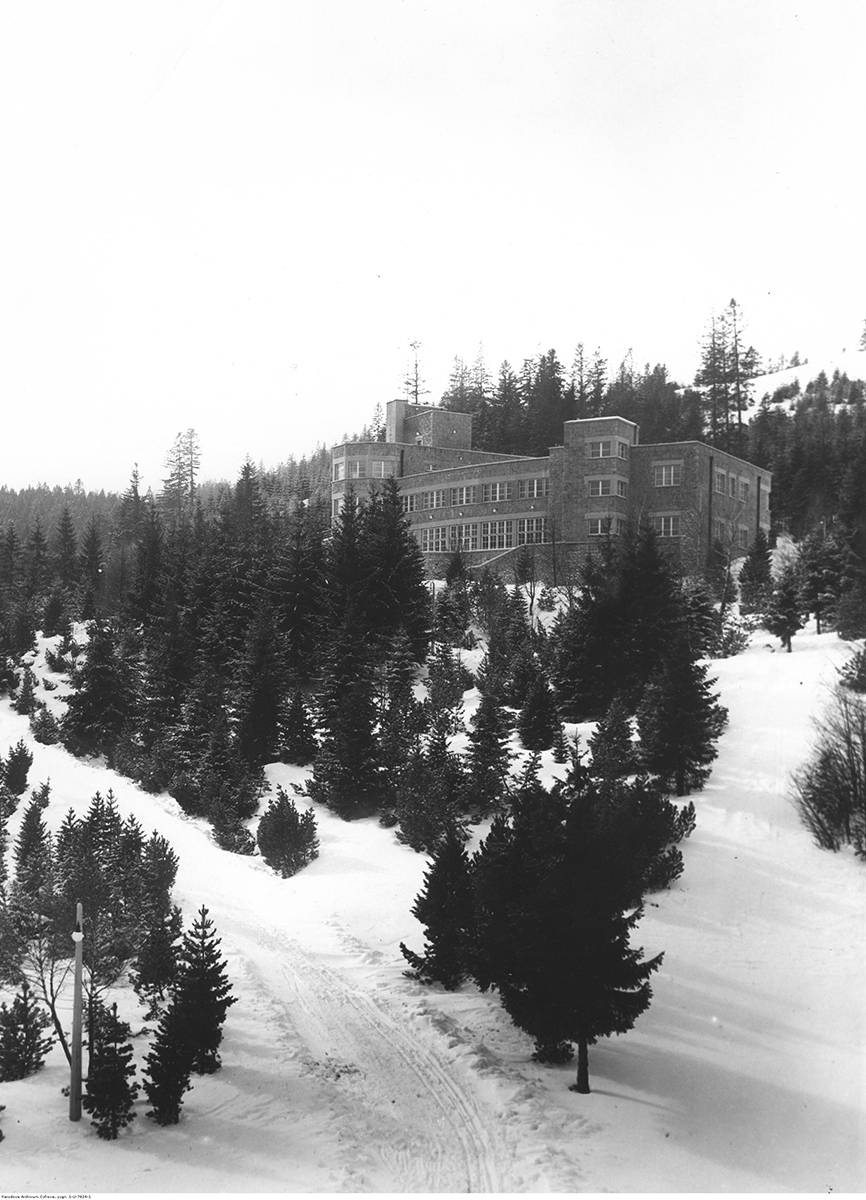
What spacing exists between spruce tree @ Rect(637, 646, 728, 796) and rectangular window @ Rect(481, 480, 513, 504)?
30017 millimetres

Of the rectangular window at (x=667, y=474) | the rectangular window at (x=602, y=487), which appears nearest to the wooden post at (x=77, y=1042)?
the rectangular window at (x=602, y=487)

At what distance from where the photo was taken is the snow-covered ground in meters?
10.3

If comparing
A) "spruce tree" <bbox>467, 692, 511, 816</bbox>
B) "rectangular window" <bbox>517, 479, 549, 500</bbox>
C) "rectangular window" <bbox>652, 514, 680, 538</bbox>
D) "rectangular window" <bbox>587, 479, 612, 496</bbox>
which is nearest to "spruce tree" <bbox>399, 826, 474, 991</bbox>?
"spruce tree" <bbox>467, 692, 511, 816</bbox>

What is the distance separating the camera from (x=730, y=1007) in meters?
14.9

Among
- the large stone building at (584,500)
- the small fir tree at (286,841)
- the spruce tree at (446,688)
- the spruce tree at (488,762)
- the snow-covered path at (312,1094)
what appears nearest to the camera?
the snow-covered path at (312,1094)

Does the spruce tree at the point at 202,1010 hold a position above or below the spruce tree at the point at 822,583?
below

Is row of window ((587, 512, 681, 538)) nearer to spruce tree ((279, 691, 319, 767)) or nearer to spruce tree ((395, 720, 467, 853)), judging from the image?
spruce tree ((279, 691, 319, 767))

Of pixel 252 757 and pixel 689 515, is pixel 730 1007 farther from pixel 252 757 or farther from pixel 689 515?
pixel 689 515

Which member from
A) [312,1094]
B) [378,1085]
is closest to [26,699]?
[312,1094]

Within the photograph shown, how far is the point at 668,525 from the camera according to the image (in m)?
48.8

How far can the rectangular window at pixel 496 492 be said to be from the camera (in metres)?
53.1

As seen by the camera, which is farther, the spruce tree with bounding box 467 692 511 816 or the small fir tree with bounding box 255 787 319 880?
the spruce tree with bounding box 467 692 511 816

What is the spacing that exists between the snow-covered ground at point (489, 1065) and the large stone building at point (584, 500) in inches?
1119

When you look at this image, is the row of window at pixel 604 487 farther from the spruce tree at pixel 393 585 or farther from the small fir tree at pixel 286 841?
the small fir tree at pixel 286 841
